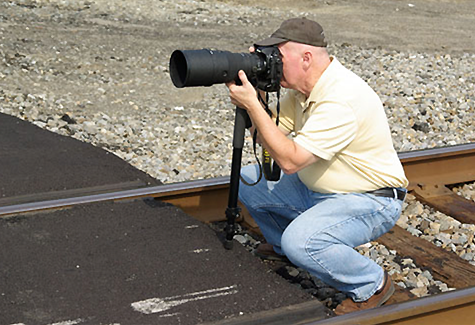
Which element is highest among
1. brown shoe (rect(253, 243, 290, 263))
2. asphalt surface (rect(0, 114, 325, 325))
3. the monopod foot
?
the monopod foot

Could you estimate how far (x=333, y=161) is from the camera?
165 inches

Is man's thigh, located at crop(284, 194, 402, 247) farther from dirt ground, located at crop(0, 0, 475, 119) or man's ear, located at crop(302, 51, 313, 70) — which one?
dirt ground, located at crop(0, 0, 475, 119)

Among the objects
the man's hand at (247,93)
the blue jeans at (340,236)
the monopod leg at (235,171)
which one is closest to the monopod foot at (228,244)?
the monopod leg at (235,171)

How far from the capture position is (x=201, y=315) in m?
3.81

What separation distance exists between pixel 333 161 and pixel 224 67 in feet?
2.59

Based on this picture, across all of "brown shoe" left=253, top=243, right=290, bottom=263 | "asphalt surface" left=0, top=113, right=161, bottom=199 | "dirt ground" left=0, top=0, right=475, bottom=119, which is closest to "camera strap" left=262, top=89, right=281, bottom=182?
"brown shoe" left=253, top=243, right=290, bottom=263

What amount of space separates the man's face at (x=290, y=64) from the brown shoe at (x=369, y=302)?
118cm

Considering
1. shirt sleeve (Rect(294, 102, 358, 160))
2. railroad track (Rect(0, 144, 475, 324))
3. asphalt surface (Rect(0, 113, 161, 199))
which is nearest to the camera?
railroad track (Rect(0, 144, 475, 324))

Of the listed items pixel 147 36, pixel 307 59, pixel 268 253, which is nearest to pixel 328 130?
pixel 307 59

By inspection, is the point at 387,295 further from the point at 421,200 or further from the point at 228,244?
the point at 421,200

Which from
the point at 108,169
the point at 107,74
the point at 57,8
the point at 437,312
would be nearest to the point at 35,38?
the point at 107,74

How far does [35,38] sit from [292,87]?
8.46 metres

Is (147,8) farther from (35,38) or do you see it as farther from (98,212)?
(98,212)

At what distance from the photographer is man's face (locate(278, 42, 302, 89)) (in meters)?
4.04
